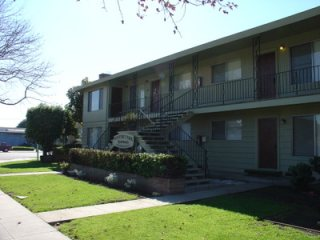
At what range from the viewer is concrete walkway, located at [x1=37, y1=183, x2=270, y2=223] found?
875 cm

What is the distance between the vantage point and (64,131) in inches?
1241

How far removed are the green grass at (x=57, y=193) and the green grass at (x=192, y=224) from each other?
1.96m

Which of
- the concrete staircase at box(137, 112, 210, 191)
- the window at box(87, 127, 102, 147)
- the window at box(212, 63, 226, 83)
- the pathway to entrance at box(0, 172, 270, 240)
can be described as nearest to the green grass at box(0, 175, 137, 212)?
the pathway to entrance at box(0, 172, 270, 240)

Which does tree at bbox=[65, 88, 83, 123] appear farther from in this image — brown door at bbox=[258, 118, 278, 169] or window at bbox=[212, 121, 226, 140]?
brown door at bbox=[258, 118, 278, 169]

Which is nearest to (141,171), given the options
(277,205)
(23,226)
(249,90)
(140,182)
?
(140,182)

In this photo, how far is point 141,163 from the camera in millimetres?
12867

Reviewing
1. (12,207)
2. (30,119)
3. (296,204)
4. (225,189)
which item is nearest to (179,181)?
(225,189)

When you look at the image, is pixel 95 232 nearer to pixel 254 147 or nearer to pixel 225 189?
pixel 225 189

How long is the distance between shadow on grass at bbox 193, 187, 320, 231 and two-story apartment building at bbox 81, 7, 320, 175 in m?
3.45

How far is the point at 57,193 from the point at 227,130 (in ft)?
28.7

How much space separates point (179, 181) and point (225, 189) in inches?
66.1

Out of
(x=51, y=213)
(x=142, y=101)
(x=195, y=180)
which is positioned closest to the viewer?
(x=51, y=213)

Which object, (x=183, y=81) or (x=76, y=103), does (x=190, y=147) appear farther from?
(x=76, y=103)

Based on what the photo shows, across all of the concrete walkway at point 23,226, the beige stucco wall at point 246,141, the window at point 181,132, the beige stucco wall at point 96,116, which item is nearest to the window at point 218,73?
the beige stucco wall at point 246,141
